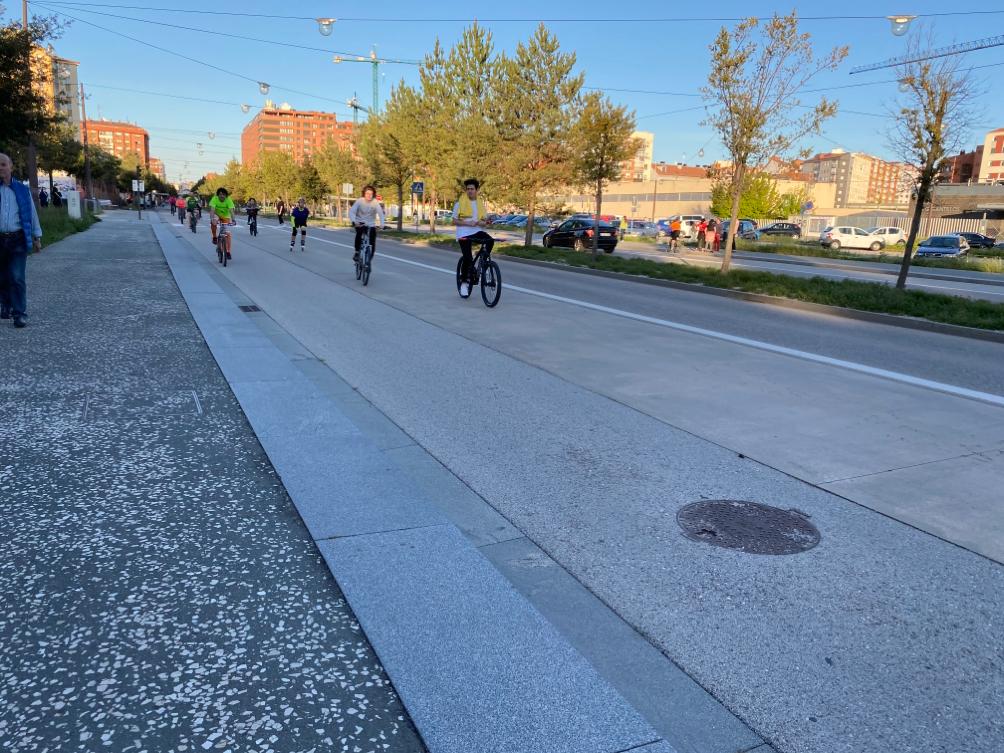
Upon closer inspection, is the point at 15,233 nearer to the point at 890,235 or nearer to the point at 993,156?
the point at 890,235

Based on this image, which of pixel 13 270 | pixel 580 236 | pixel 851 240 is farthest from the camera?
pixel 851 240

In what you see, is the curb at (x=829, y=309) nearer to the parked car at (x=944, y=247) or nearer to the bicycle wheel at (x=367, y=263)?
the bicycle wheel at (x=367, y=263)

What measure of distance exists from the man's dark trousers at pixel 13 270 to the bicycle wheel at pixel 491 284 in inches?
252

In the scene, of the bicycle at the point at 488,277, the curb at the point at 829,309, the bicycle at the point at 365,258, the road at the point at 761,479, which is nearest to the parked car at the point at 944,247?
the curb at the point at 829,309

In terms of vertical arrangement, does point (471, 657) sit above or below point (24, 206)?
below

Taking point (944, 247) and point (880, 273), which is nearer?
point (880, 273)

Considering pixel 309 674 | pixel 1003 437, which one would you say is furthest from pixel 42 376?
pixel 1003 437

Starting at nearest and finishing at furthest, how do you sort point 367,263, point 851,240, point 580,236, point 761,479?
point 761,479 → point 367,263 → point 580,236 → point 851,240

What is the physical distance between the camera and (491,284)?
473 inches

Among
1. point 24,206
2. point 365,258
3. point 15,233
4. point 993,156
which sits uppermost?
point 993,156

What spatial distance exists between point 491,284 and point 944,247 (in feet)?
121

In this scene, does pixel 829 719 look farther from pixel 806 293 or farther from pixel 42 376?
pixel 806 293

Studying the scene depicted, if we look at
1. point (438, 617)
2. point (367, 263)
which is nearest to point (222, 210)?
point (367, 263)

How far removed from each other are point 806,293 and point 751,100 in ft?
18.6
